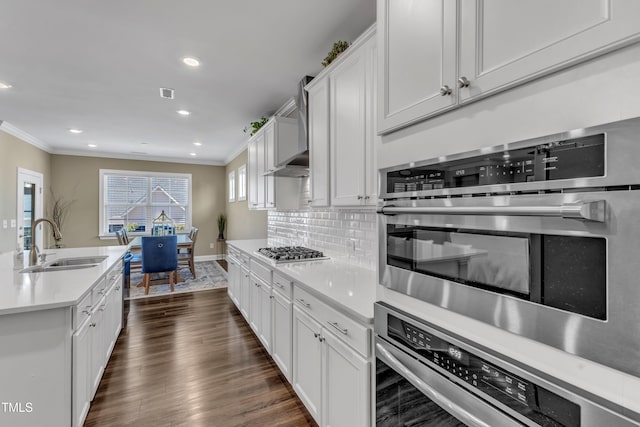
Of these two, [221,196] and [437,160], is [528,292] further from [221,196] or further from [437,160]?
[221,196]

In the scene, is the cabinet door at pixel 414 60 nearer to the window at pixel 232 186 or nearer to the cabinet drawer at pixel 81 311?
the cabinet drawer at pixel 81 311

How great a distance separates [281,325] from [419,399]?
147cm

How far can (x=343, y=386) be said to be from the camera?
4.94 ft

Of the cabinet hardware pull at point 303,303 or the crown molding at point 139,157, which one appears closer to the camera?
the cabinet hardware pull at point 303,303

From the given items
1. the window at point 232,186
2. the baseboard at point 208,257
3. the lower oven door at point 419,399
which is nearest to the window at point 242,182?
the window at point 232,186

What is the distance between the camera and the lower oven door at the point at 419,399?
0.85 metres

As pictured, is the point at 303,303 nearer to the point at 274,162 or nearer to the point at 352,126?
the point at 352,126

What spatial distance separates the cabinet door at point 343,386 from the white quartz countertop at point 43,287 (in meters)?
1.38

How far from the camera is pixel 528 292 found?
0.75 m

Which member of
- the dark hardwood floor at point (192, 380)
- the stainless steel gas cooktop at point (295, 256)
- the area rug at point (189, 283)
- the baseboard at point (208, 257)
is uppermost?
the stainless steel gas cooktop at point (295, 256)

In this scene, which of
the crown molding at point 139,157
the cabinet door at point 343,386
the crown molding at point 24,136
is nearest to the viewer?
the cabinet door at point 343,386

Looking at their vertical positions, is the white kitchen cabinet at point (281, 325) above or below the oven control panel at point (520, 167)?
below

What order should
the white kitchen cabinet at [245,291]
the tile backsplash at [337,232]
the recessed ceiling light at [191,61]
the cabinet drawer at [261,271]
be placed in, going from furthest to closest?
1. the white kitchen cabinet at [245,291]
2. the recessed ceiling light at [191,61]
3. the cabinet drawer at [261,271]
4. the tile backsplash at [337,232]

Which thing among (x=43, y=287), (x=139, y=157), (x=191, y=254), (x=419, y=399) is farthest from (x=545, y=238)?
(x=139, y=157)
